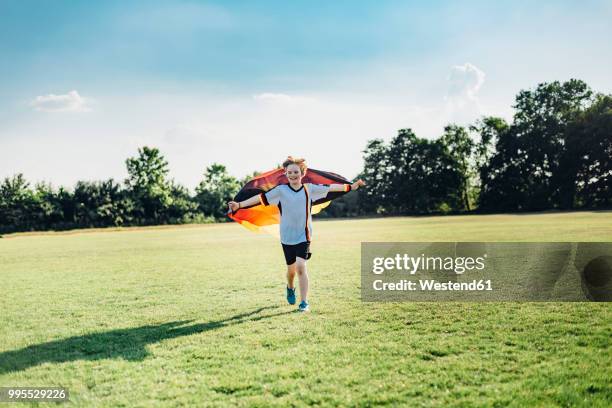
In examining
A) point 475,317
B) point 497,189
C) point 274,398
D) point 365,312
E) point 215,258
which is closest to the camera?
point 274,398

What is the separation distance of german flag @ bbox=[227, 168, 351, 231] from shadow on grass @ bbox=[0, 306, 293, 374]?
9.45ft

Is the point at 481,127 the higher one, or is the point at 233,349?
the point at 481,127

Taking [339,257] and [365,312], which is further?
[339,257]

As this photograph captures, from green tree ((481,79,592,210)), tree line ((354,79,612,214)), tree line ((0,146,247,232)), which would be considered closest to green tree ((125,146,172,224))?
tree line ((0,146,247,232))

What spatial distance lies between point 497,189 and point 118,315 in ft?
221

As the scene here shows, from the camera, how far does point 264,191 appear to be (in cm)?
942

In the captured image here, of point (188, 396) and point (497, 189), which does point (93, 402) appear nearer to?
point (188, 396)

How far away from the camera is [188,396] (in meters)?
4.11

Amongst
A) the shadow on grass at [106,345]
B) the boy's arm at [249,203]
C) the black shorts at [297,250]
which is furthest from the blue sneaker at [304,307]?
the boy's arm at [249,203]

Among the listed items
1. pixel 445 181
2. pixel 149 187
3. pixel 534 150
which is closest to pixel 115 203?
pixel 149 187

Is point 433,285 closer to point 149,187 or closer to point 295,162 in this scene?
point 295,162

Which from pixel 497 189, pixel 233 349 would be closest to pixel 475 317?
pixel 233 349

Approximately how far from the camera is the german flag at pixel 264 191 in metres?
9.35

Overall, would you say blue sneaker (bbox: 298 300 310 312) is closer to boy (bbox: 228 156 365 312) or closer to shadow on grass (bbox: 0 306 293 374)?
boy (bbox: 228 156 365 312)
